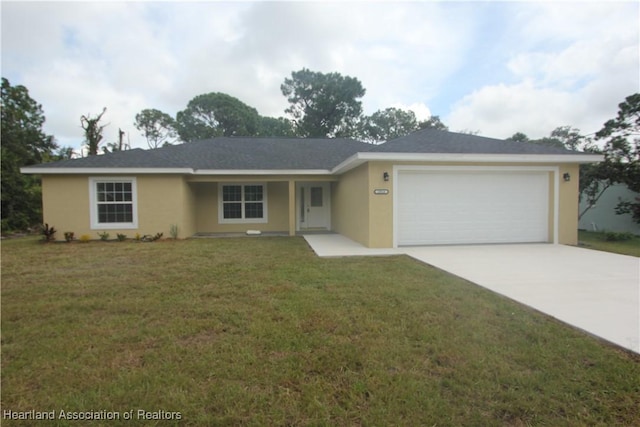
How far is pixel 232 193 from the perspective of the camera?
14008mm

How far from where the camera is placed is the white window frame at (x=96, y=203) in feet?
37.1

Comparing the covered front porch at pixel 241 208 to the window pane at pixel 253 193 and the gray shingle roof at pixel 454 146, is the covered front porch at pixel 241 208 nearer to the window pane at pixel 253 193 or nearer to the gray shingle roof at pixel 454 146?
the window pane at pixel 253 193

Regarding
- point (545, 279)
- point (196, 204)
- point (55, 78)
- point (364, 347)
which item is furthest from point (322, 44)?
point (364, 347)

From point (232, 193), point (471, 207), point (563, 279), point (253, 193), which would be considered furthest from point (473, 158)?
point (232, 193)

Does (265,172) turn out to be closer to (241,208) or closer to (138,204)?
(241,208)

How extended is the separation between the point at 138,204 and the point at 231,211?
3644 mm

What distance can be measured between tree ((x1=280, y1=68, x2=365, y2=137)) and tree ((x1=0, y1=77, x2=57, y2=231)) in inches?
874

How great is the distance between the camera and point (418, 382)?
2562 mm

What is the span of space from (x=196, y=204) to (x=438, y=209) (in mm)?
9813

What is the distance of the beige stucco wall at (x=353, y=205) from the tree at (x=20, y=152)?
15.4m

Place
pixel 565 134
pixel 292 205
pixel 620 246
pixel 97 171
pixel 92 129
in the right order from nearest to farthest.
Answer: pixel 620 246 → pixel 97 171 → pixel 292 205 → pixel 565 134 → pixel 92 129

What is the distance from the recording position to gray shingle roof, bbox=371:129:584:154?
9.23 m

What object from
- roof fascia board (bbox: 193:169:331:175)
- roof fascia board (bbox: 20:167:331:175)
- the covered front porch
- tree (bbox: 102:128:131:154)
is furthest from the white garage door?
tree (bbox: 102:128:131:154)

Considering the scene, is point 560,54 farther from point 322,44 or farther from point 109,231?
point 109,231
